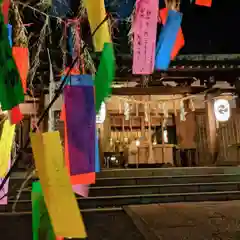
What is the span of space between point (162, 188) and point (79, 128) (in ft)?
18.4

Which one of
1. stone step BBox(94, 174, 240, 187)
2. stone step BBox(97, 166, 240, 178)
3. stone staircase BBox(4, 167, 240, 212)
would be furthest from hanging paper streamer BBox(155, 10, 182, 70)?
stone step BBox(97, 166, 240, 178)

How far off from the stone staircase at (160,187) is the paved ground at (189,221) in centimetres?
70

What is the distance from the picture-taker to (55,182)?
3.04 feet

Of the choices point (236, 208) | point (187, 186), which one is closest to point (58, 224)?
point (236, 208)

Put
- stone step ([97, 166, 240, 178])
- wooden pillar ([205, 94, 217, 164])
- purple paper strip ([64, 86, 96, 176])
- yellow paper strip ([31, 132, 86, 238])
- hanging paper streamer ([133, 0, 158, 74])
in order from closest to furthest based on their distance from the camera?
1. yellow paper strip ([31, 132, 86, 238])
2. purple paper strip ([64, 86, 96, 176])
3. hanging paper streamer ([133, 0, 158, 74])
4. stone step ([97, 166, 240, 178])
5. wooden pillar ([205, 94, 217, 164])

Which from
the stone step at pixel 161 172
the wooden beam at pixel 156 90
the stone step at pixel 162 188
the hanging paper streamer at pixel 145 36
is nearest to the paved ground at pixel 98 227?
the stone step at pixel 162 188

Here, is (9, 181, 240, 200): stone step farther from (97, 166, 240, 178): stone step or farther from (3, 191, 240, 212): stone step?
(97, 166, 240, 178): stone step

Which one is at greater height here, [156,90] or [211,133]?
[156,90]

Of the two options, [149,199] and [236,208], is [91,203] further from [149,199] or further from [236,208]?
[236,208]

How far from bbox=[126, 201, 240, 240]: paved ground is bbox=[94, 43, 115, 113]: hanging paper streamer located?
256 centimetres

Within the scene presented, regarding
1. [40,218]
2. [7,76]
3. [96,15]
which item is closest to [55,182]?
[40,218]

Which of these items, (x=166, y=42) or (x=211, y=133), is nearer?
(x=166, y=42)

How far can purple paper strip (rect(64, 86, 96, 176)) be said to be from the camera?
1.13 meters

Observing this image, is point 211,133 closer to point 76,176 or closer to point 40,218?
point 76,176
